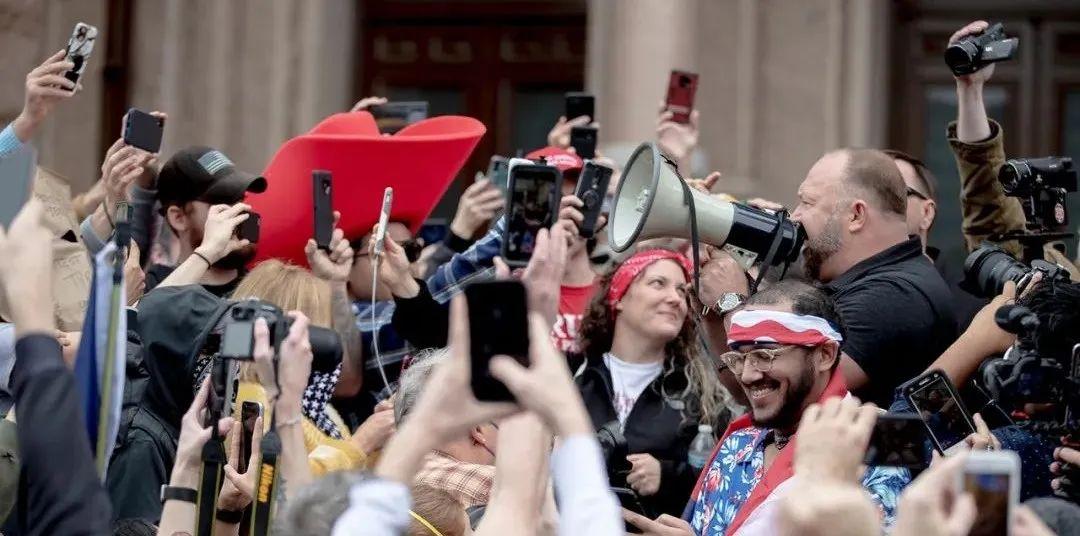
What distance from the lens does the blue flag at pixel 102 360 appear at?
13.2 ft

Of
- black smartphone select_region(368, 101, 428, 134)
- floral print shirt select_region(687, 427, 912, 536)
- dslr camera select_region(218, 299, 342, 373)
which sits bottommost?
floral print shirt select_region(687, 427, 912, 536)

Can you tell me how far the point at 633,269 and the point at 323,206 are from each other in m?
1.03

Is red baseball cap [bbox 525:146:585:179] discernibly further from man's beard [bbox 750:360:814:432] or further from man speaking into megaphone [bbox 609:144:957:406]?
man's beard [bbox 750:360:814:432]

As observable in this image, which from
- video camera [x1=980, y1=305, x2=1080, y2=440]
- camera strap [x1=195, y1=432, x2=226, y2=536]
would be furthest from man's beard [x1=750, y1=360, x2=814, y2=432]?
camera strap [x1=195, y1=432, x2=226, y2=536]

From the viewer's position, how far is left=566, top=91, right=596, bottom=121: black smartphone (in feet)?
23.5

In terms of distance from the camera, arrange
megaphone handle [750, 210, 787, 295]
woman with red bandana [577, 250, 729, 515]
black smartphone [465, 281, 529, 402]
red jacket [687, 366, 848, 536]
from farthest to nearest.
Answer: woman with red bandana [577, 250, 729, 515] → megaphone handle [750, 210, 787, 295] → red jacket [687, 366, 848, 536] → black smartphone [465, 281, 529, 402]

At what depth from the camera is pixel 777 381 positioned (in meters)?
4.73

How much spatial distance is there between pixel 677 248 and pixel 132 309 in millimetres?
1868

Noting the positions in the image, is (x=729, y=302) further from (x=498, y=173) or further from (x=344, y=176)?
(x=498, y=173)

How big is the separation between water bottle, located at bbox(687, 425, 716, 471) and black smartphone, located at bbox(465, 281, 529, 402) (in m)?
2.61

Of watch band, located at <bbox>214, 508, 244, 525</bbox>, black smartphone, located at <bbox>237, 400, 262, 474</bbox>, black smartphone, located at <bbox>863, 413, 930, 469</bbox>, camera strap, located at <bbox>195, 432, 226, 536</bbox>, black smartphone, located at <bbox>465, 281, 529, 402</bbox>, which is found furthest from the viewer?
watch band, located at <bbox>214, 508, 244, 525</bbox>

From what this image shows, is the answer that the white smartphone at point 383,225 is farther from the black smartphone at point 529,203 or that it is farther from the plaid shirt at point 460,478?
the plaid shirt at point 460,478

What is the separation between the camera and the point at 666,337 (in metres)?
6.13

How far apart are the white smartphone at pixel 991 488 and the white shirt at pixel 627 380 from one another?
301cm
